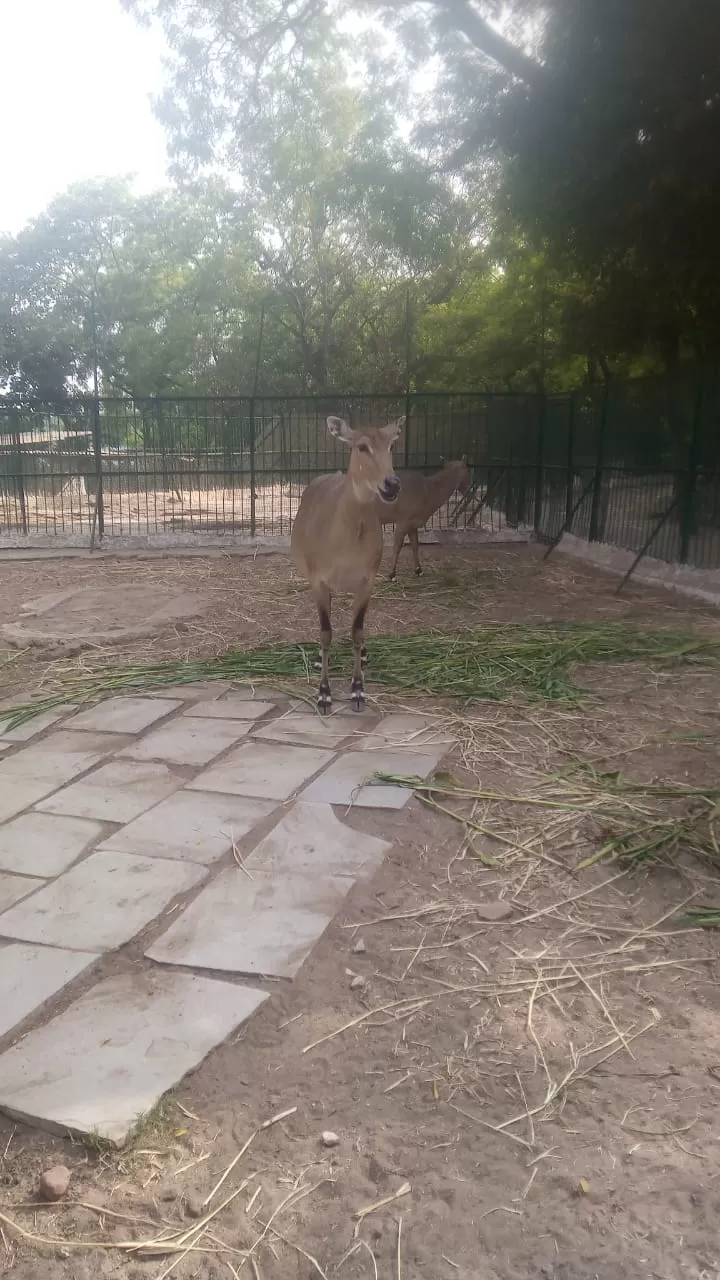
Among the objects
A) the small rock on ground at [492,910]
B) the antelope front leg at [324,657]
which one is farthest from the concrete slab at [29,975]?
the antelope front leg at [324,657]

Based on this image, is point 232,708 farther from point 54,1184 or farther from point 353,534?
point 54,1184

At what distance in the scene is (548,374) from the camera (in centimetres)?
1823

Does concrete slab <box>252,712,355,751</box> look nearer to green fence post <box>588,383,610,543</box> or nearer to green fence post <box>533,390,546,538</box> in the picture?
green fence post <box>588,383,610,543</box>

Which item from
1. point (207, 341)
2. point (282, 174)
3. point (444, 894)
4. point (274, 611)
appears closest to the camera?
point (444, 894)

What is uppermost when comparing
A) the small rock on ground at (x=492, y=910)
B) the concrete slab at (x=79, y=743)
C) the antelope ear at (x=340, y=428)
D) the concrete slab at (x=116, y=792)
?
the antelope ear at (x=340, y=428)

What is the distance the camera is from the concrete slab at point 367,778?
14.4ft

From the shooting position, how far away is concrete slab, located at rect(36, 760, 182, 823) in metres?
4.30

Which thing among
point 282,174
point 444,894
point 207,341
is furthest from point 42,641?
point 207,341

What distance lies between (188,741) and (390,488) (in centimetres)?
198

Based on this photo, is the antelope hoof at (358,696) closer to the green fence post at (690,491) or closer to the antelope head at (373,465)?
the antelope head at (373,465)

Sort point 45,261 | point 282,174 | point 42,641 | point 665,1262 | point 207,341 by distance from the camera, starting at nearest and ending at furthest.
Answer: point 665,1262 < point 42,641 < point 282,174 < point 207,341 < point 45,261

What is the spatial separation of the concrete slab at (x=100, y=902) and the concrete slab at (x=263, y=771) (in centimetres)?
80

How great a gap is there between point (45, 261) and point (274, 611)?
122ft

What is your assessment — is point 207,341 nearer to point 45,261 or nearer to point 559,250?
point 45,261
